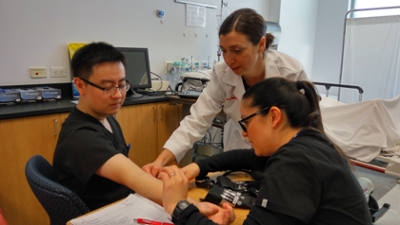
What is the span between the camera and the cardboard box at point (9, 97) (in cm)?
204

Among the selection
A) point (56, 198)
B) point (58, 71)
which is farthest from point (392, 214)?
point (58, 71)

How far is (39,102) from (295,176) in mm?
2045

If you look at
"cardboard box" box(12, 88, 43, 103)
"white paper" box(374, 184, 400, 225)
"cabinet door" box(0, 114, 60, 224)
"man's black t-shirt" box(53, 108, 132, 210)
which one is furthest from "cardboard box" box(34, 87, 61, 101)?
"white paper" box(374, 184, 400, 225)

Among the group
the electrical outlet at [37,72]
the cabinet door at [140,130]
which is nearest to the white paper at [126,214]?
the cabinet door at [140,130]

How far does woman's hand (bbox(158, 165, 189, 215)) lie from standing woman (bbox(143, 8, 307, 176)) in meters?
0.30

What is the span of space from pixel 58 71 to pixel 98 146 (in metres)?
1.73

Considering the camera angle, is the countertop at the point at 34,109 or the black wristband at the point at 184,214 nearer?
the black wristband at the point at 184,214

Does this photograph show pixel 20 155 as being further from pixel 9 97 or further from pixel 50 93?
pixel 50 93

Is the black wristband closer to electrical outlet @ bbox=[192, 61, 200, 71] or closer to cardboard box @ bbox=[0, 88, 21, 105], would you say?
cardboard box @ bbox=[0, 88, 21, 105]

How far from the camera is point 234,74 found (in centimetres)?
156

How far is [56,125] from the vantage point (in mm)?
2025

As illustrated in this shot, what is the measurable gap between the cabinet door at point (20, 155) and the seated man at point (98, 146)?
864 mm

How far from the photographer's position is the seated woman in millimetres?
687

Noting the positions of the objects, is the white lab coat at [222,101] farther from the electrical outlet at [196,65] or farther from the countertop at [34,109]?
the electrical outlet at [196,65]
